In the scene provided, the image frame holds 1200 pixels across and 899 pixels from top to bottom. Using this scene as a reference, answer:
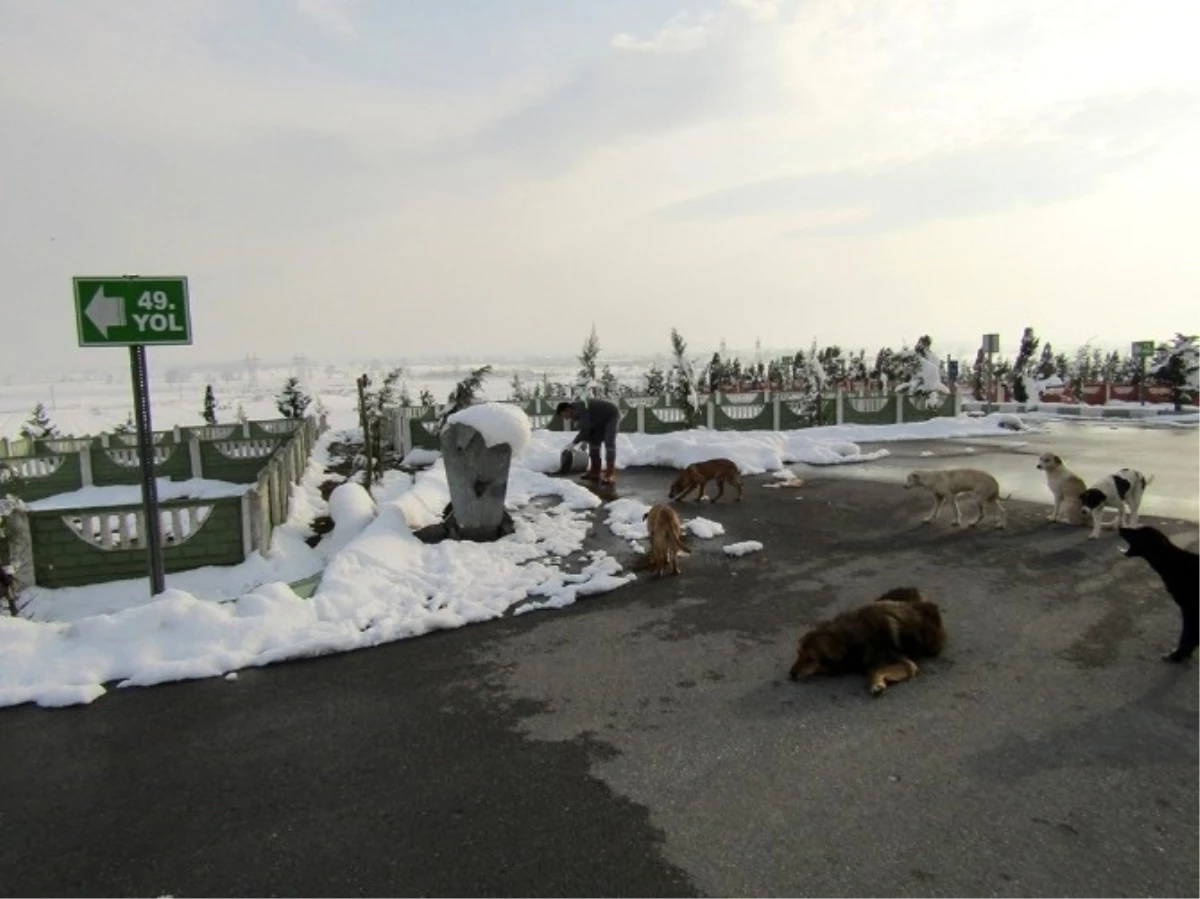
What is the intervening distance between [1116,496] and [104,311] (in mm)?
11137

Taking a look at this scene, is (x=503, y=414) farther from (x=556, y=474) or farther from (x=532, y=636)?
(x=556, y=474)

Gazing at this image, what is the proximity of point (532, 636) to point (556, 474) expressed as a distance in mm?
8976

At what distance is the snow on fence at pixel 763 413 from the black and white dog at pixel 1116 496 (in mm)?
15570

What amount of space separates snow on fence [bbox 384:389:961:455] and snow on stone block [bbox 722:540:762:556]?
49.7 ft

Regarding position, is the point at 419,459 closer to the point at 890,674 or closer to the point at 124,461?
the point at 124,461

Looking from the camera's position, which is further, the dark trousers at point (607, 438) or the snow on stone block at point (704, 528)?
the dark trousers at point (607, 438)

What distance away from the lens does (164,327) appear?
6.05m

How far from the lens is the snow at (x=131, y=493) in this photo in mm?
16594

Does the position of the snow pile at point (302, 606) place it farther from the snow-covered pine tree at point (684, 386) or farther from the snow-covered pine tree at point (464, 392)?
the snow-covered pine tree at point (684, 386)

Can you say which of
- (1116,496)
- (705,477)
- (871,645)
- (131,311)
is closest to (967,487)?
(1116,496)

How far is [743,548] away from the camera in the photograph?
28.2 ft

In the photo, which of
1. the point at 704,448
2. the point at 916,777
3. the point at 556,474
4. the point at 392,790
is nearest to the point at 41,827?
the point at 392,790

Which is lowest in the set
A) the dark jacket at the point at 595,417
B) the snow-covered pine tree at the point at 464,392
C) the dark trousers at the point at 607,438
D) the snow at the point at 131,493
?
the snow at the point at 131,493

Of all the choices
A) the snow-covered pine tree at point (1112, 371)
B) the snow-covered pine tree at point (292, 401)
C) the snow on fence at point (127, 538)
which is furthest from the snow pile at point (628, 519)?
the snow-covered pine tree at point (1112, 371)
